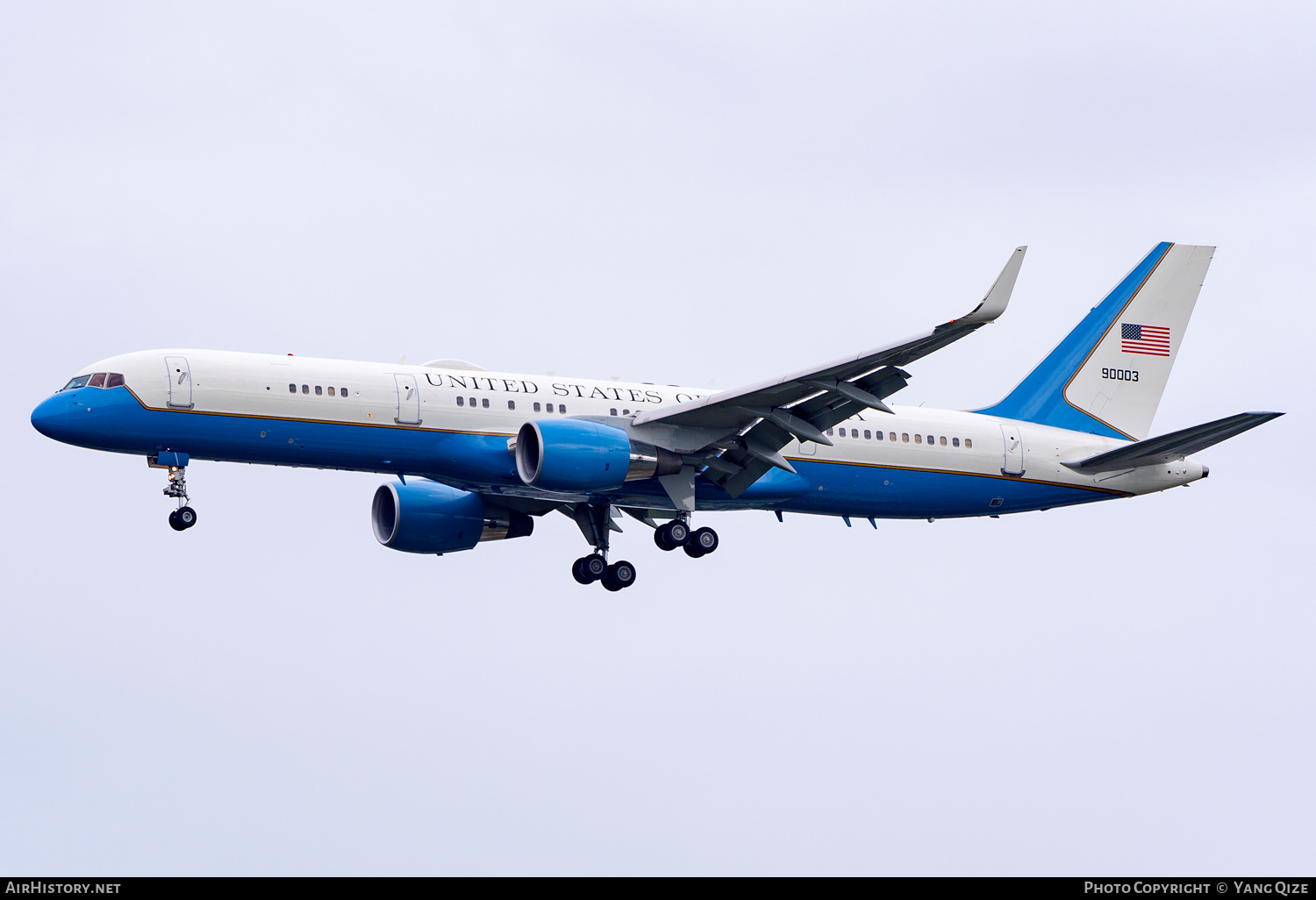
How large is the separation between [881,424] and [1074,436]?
21.0 ft

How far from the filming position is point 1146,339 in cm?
4822

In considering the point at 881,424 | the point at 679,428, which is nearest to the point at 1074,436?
the point at 881,424

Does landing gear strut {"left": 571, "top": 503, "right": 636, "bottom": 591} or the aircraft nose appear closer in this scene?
the aircraft nose

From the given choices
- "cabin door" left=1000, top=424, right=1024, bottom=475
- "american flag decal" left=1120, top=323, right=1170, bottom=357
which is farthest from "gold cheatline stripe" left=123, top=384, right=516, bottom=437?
"american flag decal" left=1120, top=323, right=1170, bottom=357

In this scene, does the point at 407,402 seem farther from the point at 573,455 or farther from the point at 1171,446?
the point at 1171,446

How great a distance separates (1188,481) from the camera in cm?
4497

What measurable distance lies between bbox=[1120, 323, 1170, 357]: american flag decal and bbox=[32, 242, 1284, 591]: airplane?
55mm

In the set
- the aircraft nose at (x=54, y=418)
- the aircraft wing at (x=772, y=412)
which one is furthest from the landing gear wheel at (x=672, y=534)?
the aircraft nose at (x=54, y=418)

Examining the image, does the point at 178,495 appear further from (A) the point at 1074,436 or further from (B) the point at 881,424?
(A) the point at 1074,436

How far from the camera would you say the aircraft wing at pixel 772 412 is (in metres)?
35.1

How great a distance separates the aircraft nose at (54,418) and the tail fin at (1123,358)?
24.5 m

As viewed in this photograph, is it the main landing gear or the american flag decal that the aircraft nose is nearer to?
the main landing gear

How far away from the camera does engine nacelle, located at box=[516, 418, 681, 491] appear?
37.2 m

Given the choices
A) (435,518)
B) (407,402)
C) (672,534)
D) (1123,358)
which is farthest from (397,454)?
(1123,358)
